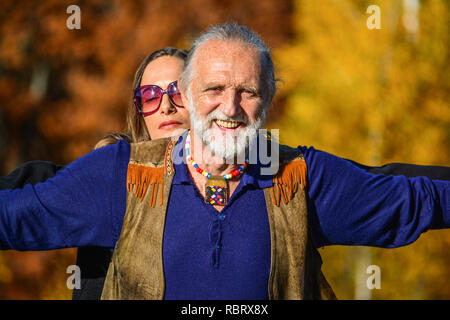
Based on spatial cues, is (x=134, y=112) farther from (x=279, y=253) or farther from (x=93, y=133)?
(x=93, y=133)

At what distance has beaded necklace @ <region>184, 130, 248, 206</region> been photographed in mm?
2070

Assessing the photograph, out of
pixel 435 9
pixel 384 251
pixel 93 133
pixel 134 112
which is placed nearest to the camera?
pixel 134 112

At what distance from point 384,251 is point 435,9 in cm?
295

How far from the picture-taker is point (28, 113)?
389 inches

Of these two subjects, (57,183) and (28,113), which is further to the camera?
(28,113)

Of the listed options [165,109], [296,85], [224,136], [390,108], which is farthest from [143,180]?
[296,85]

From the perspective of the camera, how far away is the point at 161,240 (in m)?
1.97

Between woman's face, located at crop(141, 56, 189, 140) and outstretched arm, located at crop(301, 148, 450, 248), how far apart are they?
0.91m

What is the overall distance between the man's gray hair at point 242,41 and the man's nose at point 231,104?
0.16 metres

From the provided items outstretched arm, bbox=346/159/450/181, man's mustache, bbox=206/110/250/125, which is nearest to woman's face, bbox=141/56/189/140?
man's mustache, bbox=206/110/250/125

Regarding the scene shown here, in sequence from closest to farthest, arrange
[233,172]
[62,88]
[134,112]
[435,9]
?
[233,172]
[134,112]
[435,9]
[62,88]

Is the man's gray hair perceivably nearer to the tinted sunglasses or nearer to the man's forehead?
the man's forehead

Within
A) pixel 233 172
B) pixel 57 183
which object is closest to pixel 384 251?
pixel 233 172

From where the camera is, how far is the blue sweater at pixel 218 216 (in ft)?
6.38
